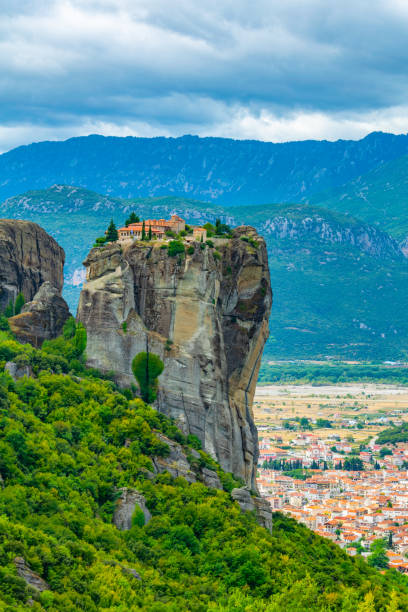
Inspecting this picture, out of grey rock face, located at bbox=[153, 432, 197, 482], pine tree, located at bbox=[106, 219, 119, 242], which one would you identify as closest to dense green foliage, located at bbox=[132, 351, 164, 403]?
grey rock face, located at bbox=[153, 432, 197, 482]

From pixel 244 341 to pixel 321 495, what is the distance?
233 ft

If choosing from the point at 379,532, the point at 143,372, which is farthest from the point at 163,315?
the point at 379,532

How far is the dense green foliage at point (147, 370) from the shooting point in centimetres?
6700

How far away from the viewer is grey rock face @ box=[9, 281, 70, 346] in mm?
71500

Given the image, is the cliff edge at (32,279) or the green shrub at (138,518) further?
the cliff edge at (32,279)

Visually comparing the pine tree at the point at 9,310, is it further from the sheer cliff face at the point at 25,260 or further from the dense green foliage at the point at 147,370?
the dense green foliage at the point at 147,370

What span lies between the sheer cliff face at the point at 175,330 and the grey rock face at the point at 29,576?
73.8 ft

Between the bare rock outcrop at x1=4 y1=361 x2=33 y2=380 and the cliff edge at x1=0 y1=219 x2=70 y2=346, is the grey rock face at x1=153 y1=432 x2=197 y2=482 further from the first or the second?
the cliff edge at x1=0 y1=219 x2=70 y2=346

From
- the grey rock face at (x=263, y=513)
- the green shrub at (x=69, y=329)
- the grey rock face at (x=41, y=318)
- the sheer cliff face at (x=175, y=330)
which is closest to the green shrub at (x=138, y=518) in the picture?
the grey rock face at (x=263, y=513)

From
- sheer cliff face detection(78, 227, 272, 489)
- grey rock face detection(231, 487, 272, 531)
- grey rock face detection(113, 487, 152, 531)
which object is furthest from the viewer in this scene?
sheer cliff face detection(78, 227, 272, 489)

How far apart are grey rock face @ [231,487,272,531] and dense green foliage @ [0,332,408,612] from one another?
3.08 ft

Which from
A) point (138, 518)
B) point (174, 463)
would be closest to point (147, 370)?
point (174, 463)

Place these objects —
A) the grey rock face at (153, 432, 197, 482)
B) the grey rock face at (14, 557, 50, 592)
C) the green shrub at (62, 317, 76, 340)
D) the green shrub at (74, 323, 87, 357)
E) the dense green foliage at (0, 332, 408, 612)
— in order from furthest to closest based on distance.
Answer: the green shrub at (62, 317, 76, 340) < the green shrub at (74, 323, 87, 357) < the grey rock face at (153, 432, 197, 482) < the dense green foliage at (0, 332, 408, 612) < the grey rock face at (14, 557, 50, 592)

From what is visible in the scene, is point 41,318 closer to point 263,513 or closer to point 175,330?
point 175,330
